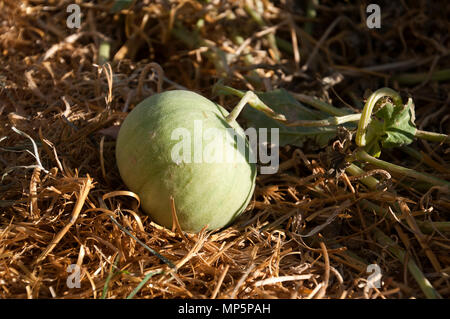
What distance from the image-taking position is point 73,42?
8.00 feet

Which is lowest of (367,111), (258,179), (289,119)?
(258,179)

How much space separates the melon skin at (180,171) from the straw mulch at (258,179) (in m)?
0.06

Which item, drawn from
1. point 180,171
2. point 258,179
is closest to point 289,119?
point 258,179

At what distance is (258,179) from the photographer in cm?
185

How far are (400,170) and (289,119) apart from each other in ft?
1.62

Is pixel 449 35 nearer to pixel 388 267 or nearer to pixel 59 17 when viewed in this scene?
pixel 388 267

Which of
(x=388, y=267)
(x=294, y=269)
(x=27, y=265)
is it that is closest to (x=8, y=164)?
(x=27, y=265)

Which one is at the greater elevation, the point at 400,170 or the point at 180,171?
the point at 180,171

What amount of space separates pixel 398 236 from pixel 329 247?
0.25 metres

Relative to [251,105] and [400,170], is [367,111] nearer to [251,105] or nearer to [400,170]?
[400,170]

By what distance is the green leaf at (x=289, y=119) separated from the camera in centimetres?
189

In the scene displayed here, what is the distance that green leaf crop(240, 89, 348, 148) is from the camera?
1886 millimetres

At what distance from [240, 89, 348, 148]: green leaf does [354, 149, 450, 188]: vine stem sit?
0.19 meters

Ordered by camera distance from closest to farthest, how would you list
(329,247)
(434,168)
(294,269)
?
(294,269) < (329,247) < (434,168)
